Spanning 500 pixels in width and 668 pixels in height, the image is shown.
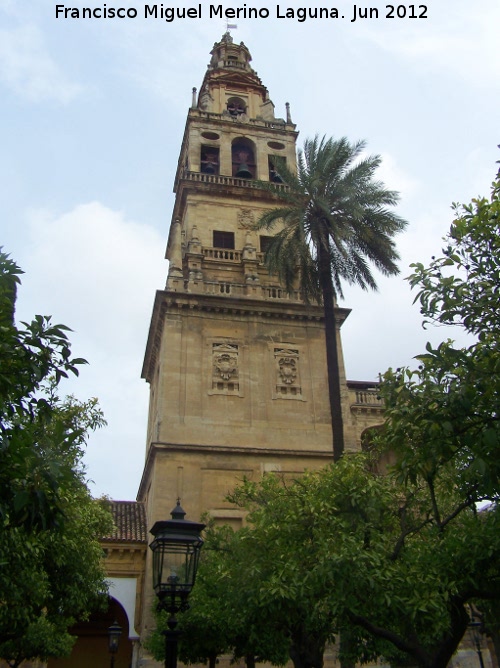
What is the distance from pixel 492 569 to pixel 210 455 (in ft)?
48.8

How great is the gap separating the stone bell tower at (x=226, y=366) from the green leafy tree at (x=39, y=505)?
7080 millimetres

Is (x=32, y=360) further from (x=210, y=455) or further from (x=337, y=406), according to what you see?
(x=210, y=455)

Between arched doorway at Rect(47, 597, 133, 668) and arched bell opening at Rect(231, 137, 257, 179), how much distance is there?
20684 millimetres

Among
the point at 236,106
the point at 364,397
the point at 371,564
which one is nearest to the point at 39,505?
the point at 371,564

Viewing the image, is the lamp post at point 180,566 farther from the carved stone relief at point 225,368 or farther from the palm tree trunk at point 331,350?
the carved stone relief at point 225,368

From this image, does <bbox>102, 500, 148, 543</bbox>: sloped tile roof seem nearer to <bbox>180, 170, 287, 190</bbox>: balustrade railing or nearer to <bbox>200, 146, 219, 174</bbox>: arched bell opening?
<bbox>180, 170, 287, 190</bbox>: balustrade railing

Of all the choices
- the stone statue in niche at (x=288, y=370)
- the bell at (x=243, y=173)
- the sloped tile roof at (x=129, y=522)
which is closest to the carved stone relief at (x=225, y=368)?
the stone statue in niche at (x=288, y=370)

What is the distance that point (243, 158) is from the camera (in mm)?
35062

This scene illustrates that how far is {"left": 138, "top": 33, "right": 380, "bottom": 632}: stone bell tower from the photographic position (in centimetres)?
2466

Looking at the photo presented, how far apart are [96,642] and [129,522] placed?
226 inches

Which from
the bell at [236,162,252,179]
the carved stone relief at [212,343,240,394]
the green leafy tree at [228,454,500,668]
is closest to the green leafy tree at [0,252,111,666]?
the green leafy tree at [228,454,500,668]

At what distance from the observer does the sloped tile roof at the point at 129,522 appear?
24664 millimetres

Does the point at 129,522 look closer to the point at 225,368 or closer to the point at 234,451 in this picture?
the point at 234,451

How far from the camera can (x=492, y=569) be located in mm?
10930
